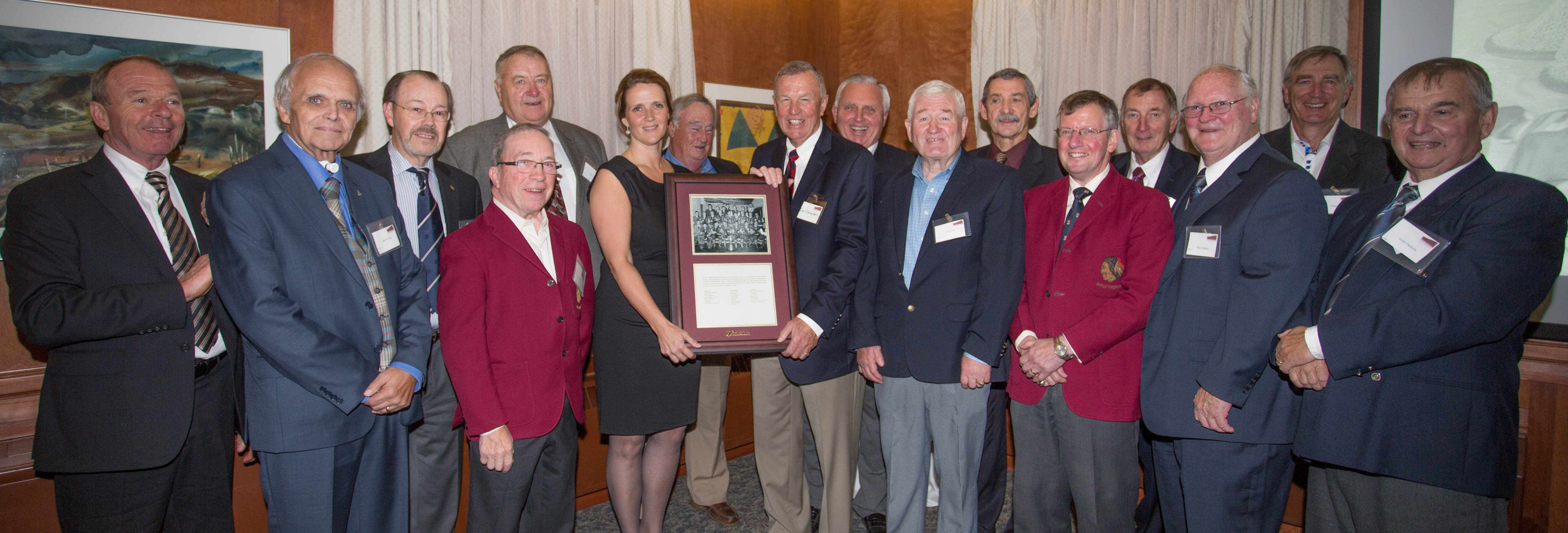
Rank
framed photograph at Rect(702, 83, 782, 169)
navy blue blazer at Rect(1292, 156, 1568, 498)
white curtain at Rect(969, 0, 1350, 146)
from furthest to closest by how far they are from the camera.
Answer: framed photograph at Rect(702, 83, 782, 169) → white curtain at Rect(969, 0, 1350, 146) → navy blue blazer at Rect(1292, 156, 1568, 498)

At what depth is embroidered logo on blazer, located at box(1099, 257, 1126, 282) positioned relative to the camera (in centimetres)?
259

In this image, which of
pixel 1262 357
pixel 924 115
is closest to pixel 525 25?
pixel 924 115

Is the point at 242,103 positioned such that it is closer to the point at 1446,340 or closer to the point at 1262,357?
the point at 1262,357

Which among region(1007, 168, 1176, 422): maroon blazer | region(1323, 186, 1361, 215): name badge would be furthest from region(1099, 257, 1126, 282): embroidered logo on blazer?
region(1323, 186, 1361, 215): name badge

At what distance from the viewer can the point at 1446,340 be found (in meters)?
2.01

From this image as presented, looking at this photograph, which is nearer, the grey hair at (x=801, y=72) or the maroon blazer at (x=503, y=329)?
the maroon blazer at (x=503, y=329)

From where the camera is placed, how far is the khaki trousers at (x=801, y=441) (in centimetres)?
297

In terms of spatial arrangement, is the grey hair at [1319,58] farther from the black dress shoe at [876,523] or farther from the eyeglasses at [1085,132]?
the black dress shoe at [876,523]

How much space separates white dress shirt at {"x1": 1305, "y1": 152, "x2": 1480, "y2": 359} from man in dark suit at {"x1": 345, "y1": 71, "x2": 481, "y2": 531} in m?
3.09

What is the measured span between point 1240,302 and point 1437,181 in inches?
26.7

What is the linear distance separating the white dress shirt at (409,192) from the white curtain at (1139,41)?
3.84m

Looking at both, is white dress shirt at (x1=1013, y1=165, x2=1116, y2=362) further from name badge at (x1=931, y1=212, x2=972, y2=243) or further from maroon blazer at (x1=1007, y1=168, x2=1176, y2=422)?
name badge at (x1=931, y1=212, x2=972, y2=243)

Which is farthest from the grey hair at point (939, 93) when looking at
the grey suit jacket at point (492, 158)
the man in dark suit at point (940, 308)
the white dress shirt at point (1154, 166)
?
the grey suit jacket at point (492, 158)

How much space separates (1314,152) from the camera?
3.64 m
